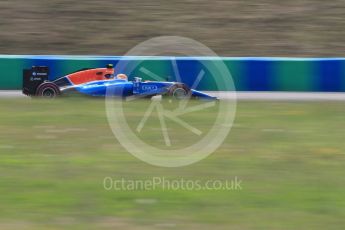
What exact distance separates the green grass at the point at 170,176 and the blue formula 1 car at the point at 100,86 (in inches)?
70.2

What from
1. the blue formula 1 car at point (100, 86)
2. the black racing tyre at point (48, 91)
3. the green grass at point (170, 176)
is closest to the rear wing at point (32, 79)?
the blue formula 1 car at point (100, 86)

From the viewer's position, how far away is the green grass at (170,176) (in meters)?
5.27

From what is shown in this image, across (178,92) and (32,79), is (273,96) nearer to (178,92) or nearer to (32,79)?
(178,92)

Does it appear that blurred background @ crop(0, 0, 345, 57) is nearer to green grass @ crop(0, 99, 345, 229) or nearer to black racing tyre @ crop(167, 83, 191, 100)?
black racing tyre @ crop(167, 83, 191, 100)

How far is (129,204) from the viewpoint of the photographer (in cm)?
559

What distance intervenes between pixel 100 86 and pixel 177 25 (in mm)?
5973

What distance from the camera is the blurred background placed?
15.7m

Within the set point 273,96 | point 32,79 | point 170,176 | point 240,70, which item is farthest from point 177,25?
point 170,176

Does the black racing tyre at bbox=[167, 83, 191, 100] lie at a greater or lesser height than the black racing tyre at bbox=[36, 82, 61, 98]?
greater

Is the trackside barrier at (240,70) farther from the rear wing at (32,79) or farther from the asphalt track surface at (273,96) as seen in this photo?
the rear wing at (32,79)

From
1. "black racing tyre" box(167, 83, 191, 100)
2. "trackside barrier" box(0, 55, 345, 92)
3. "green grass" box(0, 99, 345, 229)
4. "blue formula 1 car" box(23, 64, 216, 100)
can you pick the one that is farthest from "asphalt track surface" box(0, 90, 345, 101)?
"green grass" box(0, 99, 345, 229)

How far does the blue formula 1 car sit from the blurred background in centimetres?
401

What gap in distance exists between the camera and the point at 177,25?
16.7m

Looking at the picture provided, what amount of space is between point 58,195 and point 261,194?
62.2 inches
